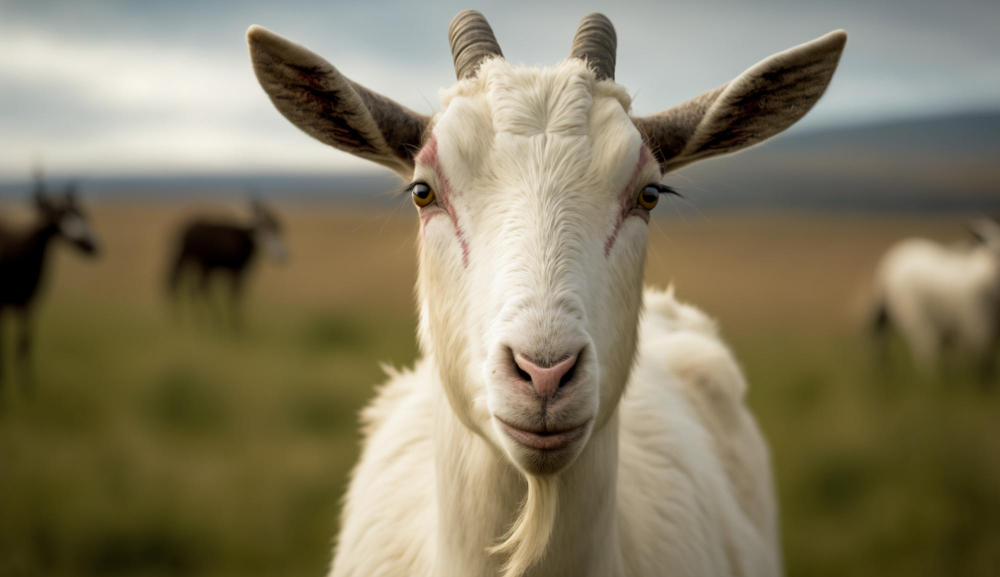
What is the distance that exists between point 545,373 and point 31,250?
10.0m

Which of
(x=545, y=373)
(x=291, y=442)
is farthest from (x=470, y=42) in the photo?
(x=291, y=442)

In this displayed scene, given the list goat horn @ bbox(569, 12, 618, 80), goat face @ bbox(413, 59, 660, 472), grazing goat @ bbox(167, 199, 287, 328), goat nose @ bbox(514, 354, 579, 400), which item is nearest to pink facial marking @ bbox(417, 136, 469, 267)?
goat face @ bbox(413, 59, 660, 472)

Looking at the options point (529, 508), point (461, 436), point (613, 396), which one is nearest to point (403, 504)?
point (461, 436)

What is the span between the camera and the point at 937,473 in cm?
794

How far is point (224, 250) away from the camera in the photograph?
47.3 feet

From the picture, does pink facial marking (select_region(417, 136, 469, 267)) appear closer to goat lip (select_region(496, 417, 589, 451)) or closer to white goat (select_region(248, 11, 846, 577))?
white goat (select_region(248, 11, 846, 577))

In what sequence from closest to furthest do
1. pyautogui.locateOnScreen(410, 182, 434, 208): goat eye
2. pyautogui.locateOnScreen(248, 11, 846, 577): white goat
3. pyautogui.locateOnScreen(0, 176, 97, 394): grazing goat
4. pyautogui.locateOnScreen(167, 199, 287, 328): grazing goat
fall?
pyautogui.locateOnScreen(248, 11, 846, 577): white goat < pyautogui.locateOnScreen(410, 182, 434, 208): goat eye < pyautogui.locateOnScreen(0, 176, 97, 394): grazing goat < pyautogui.locateOnScreen(167, 199, 287, 328): grazing goat

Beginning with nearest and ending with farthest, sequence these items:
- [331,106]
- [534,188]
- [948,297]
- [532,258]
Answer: [532,258], [534,188], [331,106], [948,297]

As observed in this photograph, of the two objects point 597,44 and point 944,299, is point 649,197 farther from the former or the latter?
point 944,299

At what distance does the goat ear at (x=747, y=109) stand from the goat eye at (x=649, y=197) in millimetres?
206

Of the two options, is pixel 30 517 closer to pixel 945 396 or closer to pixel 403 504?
pixel 403 504

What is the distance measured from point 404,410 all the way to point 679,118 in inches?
79.5

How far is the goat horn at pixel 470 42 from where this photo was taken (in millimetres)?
2342

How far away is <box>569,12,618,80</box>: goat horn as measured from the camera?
92.7 inches
